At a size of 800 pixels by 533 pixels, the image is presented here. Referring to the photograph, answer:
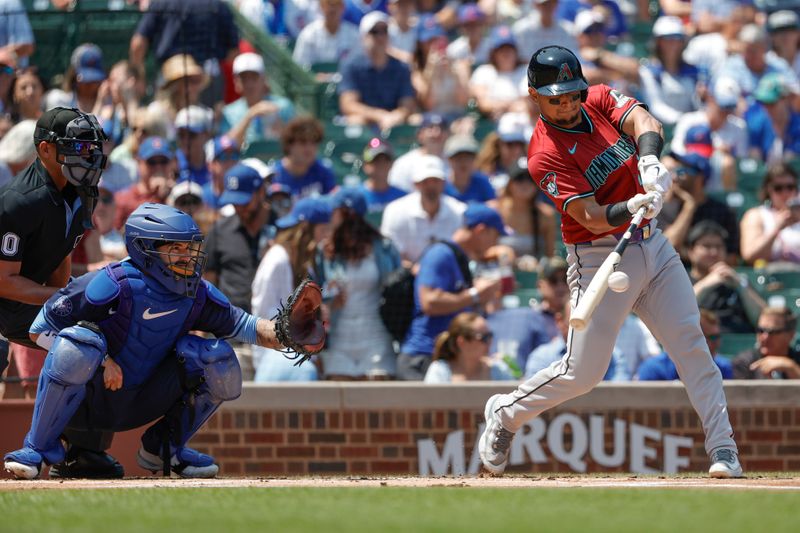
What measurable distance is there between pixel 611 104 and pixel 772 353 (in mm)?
3502

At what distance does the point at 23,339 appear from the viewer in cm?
715

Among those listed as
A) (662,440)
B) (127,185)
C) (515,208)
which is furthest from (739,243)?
(127,185)

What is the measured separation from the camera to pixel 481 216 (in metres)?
10.2

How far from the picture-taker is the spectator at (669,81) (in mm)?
13086

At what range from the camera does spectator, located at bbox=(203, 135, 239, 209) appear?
10.7 m

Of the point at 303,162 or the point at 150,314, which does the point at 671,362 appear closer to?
the point at 303,162

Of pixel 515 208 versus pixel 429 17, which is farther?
pixel 429 17

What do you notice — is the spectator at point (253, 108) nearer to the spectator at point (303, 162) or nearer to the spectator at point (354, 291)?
the spectator at point (303, 162)

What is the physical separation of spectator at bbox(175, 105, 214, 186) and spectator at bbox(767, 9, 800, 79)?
19.4ft

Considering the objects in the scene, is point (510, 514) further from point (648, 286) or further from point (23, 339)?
point (23, 339)

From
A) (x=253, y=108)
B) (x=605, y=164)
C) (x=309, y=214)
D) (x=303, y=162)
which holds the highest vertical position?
(x=253, y=108)

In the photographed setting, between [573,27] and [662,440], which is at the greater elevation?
[573,27]

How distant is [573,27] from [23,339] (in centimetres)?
824

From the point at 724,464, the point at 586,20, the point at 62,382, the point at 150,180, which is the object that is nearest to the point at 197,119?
the point at 150,180
